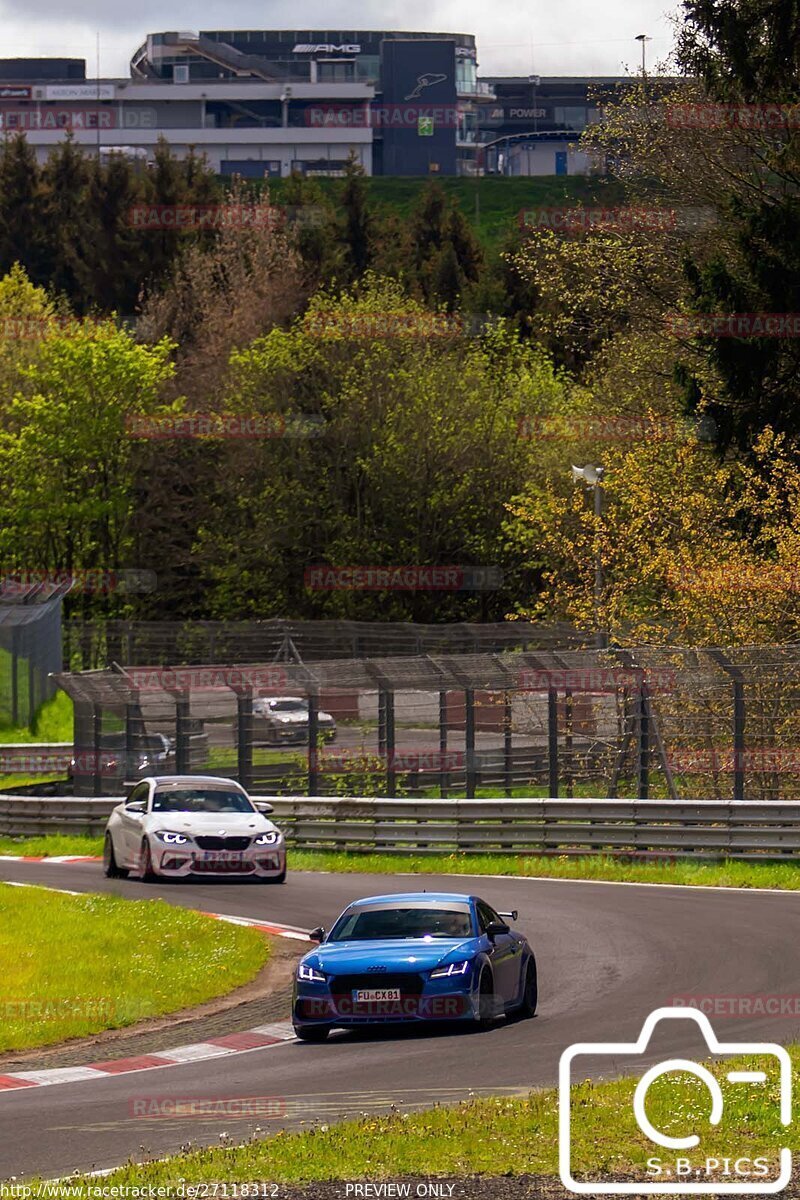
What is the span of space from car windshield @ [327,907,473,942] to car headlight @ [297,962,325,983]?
2.09ft

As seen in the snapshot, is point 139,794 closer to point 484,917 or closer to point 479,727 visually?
point 479,727

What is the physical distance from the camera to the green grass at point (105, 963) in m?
16.1

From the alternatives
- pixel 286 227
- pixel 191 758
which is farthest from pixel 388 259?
pixel 191 758

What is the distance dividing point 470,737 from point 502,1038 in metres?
18.4

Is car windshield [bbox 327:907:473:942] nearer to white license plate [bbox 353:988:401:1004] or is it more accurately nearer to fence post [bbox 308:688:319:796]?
white license plate [bbox 353:988:401:1004]

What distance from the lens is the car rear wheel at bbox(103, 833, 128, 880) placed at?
28141mm

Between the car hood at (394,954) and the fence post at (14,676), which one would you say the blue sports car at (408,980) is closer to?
the car hood at (394,954)

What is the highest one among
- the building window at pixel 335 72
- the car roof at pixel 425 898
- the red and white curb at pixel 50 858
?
the building window at pixel 335 72

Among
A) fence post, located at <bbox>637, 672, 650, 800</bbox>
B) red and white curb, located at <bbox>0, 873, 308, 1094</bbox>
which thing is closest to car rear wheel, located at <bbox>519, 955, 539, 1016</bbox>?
red and white curb, located at <bbox>0, 873, 308, 1094</bbox>

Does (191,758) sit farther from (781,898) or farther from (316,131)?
(316,131)

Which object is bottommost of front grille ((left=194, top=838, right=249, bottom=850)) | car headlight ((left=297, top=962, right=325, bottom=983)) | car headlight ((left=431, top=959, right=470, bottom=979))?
front grille ((left=194, top=838, right=249, bottom=850))

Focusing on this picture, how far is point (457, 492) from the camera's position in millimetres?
62719

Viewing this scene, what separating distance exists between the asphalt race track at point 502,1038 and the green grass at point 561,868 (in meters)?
1.44

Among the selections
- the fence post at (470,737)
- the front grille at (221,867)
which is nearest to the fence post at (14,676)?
the fence post at (470,737)
